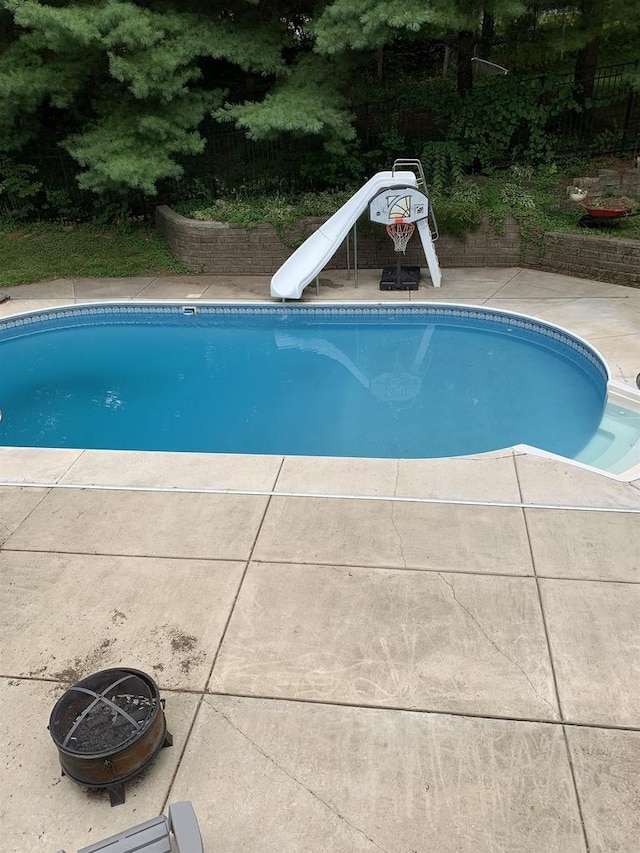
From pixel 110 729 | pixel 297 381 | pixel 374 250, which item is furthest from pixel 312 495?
pixel 374 250

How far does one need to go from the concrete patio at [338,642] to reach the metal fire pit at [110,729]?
0.15 m

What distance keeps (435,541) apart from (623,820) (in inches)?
74.4

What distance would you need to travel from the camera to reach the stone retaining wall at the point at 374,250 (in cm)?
961

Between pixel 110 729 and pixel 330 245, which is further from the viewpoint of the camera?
pixel 330 245

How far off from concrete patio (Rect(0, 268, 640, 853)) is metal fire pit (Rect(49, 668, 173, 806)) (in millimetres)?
152

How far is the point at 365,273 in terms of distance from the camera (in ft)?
34.2

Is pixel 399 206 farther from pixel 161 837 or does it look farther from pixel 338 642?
pixel 161 837

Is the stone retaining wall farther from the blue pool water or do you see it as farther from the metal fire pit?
the metal fire pit

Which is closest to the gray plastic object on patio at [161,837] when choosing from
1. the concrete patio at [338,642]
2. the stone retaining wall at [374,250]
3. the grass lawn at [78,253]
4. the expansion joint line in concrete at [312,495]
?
the concrete patio at [338,642]

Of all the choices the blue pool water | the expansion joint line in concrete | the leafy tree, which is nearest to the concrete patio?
the expansion joint line in concrete

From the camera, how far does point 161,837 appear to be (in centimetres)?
236

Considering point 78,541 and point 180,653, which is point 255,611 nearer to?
point 180,653

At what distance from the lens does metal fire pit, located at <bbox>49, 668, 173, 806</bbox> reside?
2.68 meters

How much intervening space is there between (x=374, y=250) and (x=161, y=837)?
30.7 feet
